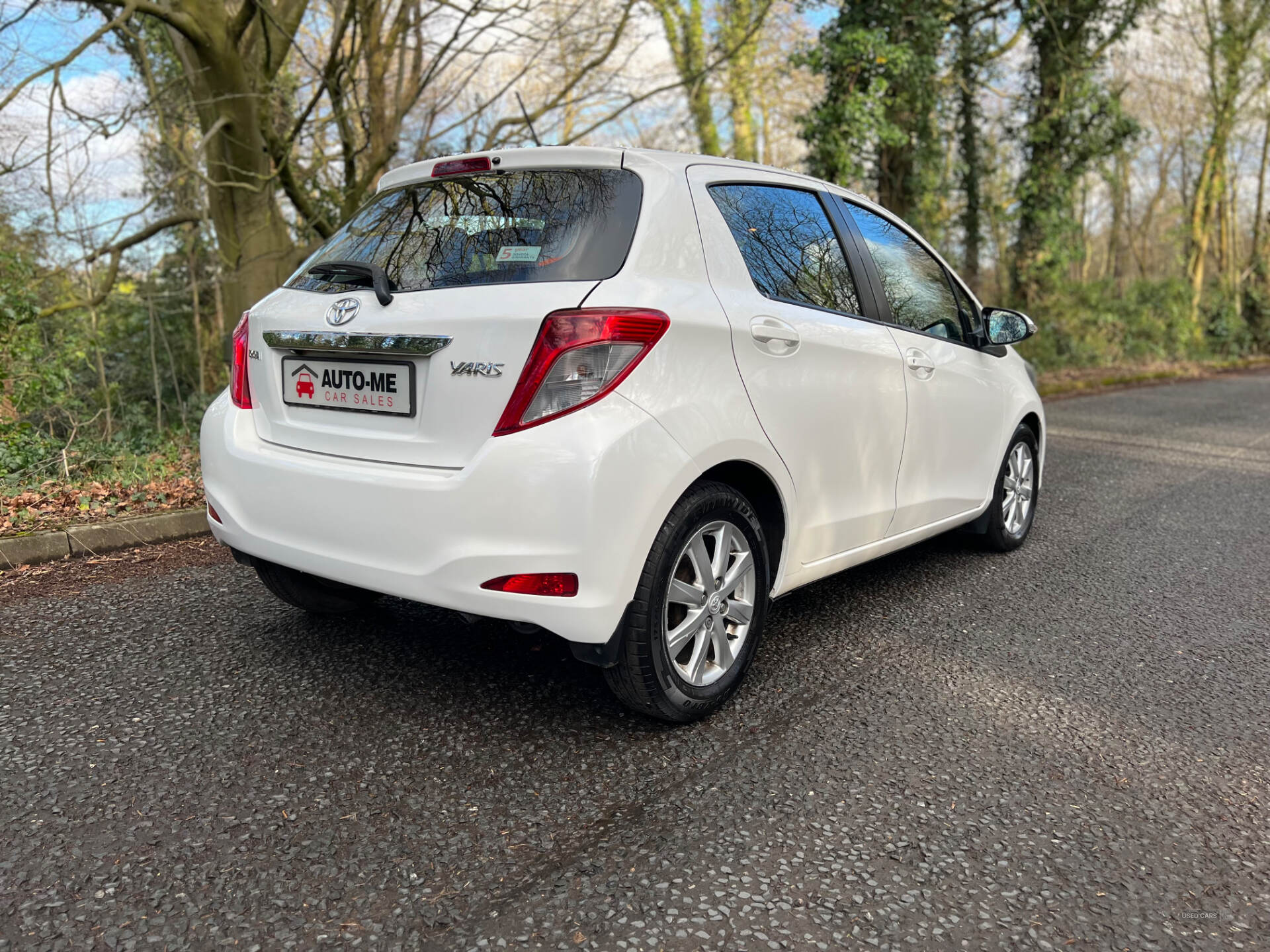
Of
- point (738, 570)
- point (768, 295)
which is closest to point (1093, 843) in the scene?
point (738, 570)

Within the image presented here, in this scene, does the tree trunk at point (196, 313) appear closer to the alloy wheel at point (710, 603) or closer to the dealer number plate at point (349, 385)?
the dealer number plate at point (349, 385)

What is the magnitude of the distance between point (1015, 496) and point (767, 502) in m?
2.51

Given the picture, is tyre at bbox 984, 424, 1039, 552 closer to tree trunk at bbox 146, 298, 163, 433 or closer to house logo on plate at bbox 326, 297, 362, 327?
house logo on plate at bbox 326, 297, 362, 327

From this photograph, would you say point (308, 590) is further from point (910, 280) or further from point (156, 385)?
point (156, 385)

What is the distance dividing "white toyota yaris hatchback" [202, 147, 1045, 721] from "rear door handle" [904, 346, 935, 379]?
235 mm

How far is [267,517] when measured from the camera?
2.83 m

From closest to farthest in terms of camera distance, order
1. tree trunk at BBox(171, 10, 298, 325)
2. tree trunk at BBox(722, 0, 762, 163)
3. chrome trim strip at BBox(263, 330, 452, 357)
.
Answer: chrome trim strip at BBox(263, 330, 452, 357) → tree trunk at BBox(171, 10, 298, 325) → tree trunk at BBox(722, 0, 762, 163)

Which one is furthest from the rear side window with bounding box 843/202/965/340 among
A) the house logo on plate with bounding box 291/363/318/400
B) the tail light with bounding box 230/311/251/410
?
the tail light with bounding box 230/311/251/410

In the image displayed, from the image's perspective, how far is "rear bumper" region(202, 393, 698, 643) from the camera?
7.86 ft

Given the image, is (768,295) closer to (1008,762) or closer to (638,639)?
(638,639)

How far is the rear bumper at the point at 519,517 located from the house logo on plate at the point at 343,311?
1.35 ft

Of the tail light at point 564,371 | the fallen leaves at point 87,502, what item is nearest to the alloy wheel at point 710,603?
the tail light at point 564,371

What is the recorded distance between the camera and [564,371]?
2445 mm

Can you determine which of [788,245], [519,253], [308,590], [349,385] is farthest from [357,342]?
[788,245]
